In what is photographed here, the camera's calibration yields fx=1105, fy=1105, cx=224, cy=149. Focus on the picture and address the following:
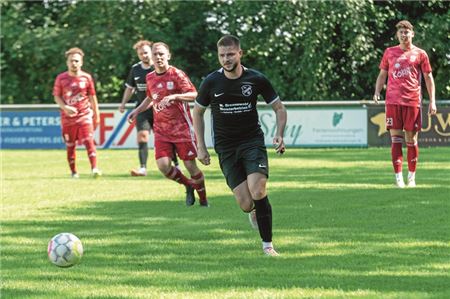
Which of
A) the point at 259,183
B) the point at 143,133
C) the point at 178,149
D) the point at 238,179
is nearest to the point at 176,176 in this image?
the point at 178,149

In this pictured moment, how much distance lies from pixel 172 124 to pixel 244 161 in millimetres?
4038

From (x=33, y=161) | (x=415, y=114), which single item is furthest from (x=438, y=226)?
(x=33, y=161)

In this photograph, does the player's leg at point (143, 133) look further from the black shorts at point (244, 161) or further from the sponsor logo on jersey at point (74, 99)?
the black shorts at point (244, 161)

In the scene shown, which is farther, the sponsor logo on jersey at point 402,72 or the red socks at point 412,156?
the red socks at point 412,156

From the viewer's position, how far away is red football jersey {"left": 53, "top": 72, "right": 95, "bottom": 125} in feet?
60.0

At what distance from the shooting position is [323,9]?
33.8m

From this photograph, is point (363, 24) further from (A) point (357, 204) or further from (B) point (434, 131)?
(A) point (357, 204)

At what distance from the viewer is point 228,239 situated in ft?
32.8

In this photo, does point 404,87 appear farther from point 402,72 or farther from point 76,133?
point 76,133

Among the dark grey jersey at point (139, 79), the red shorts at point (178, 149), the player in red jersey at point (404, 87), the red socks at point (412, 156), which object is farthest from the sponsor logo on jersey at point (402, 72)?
the dark grey jersey at point (139, 79)

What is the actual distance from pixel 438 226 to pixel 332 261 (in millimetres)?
2432

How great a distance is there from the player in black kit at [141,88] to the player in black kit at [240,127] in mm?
7715

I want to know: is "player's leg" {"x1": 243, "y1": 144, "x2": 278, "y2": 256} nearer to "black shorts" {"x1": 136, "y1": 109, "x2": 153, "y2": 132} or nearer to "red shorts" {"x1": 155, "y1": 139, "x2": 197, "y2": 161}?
"red shorts" {"x1": 155, "y1": 139, "x2": 197, "y2": 161}

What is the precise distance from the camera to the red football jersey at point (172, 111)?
1333 cm
